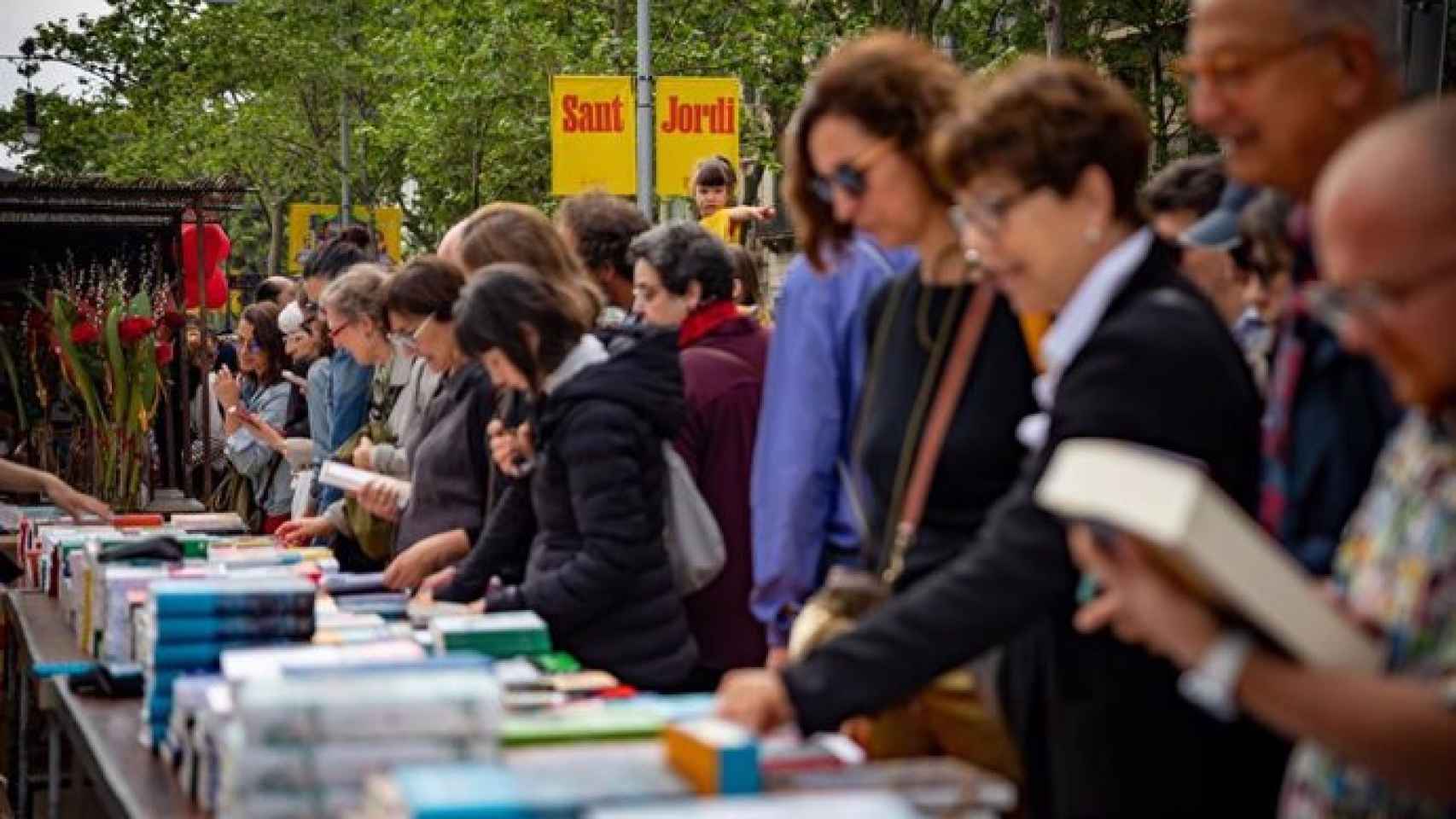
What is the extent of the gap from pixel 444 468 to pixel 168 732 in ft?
7.01

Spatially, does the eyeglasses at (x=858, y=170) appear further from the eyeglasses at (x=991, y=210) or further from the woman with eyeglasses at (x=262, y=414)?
the woman with eyeglasses at (x=262, y=414)

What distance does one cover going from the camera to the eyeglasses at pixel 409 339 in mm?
6871

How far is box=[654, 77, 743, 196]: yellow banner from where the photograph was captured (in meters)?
21.9

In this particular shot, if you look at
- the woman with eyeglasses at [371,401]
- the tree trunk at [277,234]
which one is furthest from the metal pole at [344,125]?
the woman with eyeglasses at [371,401]

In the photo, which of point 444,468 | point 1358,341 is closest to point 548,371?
point 444,468

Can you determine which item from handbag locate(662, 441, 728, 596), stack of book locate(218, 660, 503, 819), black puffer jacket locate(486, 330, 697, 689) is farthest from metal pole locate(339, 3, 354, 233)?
stack of book locate(218, 660, 503, 819)

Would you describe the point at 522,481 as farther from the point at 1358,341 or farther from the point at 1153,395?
the point at 1358,341

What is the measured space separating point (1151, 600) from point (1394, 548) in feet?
0.90

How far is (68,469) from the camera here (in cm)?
1004

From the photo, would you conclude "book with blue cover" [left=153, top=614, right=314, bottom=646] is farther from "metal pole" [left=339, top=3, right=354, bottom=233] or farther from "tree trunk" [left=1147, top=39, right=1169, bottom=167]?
"metal pole" [left=339, top=3, right=354, bottom=233]

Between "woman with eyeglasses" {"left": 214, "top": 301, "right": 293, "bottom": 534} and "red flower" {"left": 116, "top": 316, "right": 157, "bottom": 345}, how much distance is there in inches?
24.5

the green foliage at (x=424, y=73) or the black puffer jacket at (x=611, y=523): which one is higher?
the green foliage at (x=424, y=73)

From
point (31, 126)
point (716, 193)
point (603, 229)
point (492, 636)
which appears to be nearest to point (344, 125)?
point (31, 126)

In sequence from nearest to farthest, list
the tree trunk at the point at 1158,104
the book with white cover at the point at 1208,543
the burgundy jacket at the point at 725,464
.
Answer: the book with white cover at the point at 1208,543 → the burgundy jacket at the point at 725,464 → the tree trunk at the point at 1158,104
